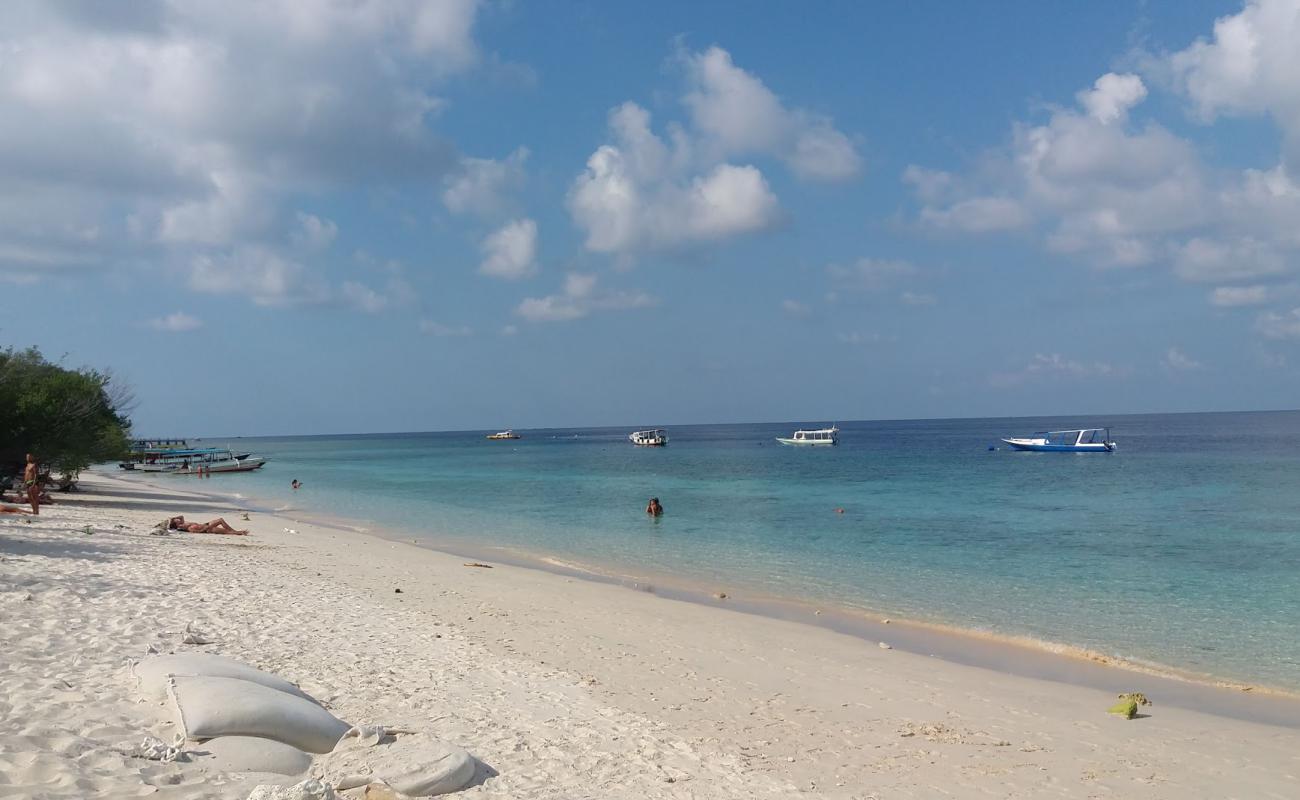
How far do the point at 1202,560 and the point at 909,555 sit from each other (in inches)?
298

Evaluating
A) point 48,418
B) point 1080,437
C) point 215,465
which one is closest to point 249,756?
point 48,418

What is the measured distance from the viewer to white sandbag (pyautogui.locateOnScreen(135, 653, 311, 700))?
6.58 meters

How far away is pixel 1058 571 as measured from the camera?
2061cm

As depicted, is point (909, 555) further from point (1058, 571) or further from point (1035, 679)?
point (1035, 679)

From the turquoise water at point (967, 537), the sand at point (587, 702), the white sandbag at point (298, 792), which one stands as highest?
the white sandbag at point (298, 792)

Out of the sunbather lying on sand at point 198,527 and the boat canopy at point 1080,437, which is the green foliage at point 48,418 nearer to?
the sunbather lying on sand at point 198,527

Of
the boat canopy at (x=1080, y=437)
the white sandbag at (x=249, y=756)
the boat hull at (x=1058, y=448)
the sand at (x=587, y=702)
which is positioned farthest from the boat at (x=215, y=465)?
the boat canopy at (x=1080, y=437)

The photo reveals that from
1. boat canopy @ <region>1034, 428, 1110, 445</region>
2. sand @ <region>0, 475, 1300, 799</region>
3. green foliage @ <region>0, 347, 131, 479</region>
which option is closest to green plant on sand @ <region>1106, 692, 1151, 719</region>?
sand @ <region>0, 475, 1300, 799</region>

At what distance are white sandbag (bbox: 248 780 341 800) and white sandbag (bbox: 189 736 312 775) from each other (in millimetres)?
629

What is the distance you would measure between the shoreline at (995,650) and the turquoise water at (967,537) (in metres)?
0.49

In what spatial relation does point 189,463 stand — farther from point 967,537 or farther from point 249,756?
point 249,756

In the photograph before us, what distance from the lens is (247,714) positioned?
5.84m

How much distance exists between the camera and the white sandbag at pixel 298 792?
4.70 metres

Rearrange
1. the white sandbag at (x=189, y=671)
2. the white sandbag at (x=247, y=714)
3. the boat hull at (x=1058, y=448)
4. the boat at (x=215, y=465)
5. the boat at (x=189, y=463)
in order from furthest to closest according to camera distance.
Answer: the boat hull at (x=1058, y=448) < the boat at (x=189, y=463) < the boat at (x=215, y=465) < the white sandbag at (x=189, y=671) < the white sandbag at (x=247, y=714)
